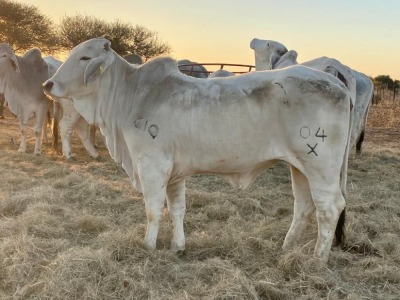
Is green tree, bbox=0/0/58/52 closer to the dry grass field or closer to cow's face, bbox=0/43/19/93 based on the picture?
cow's face, bbox=0/43/19/93

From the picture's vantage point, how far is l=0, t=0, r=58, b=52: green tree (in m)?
20.1

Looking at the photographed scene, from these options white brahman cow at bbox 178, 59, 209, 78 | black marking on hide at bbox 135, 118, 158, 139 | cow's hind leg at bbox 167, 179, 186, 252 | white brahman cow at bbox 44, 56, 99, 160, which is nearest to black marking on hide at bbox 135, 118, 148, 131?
black marking on hide at bbox 135, 118, 158, 139

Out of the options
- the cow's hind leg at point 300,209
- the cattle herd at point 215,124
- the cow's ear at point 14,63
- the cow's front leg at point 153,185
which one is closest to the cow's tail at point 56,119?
the cow's ear at point 14,63

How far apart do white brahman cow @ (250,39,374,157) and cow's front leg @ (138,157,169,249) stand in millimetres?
2085

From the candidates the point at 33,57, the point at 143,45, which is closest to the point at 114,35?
the point at 143,45

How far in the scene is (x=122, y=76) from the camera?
3.79 m

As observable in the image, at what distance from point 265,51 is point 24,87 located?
180 inches

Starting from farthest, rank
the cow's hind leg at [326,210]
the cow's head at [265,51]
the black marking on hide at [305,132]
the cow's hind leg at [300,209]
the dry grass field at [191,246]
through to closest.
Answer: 1. the cow's head at [265,51]
2. the cow's hind leg at [300,209]
3. the cow's hind leg at [326,210]
4. the black marking on hide at [305,132]
5. the dry grass field at [191,246]

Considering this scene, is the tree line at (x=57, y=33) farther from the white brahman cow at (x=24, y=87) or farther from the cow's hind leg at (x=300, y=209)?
the cow's hind leg at (x=300, y=209)

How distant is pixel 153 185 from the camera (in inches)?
141

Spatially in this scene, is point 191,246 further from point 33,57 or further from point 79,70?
point 33,57

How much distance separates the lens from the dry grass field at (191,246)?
3.04 m

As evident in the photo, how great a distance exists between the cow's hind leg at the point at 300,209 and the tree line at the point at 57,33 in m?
19.1

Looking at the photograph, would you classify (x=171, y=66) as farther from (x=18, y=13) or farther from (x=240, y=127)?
(x=18, y=13)
